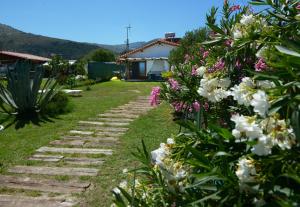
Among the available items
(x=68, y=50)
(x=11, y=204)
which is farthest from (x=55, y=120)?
(x=68, y=50)

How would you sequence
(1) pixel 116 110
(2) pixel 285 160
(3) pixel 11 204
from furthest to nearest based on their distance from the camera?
1. (1) pixel 116 110
2. (3) pixel 11 204
3. (2) pixel 285 160

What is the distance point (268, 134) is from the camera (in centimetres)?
112

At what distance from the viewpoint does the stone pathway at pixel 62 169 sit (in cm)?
444

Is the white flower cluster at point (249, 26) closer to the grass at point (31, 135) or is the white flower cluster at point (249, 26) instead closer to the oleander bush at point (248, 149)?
the oleander bush at point (248, 149)

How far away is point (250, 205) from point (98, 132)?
7.05 m

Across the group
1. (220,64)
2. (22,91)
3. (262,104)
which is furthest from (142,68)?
(262,104)

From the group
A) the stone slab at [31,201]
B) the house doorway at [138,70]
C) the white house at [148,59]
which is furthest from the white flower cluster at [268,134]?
A: the house doorway at [138,70]

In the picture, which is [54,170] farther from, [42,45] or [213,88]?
[42,45]

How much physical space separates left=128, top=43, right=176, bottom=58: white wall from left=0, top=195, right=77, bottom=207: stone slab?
32822mm

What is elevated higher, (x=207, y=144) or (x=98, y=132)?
(x=207, y=144)

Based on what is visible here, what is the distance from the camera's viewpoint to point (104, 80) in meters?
30.4

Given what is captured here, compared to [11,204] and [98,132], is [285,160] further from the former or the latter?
[98,132]

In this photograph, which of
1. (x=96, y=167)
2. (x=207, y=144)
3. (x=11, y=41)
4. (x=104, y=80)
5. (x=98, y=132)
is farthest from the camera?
(x=11, y=41)

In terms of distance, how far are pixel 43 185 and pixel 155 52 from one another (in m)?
34.0
